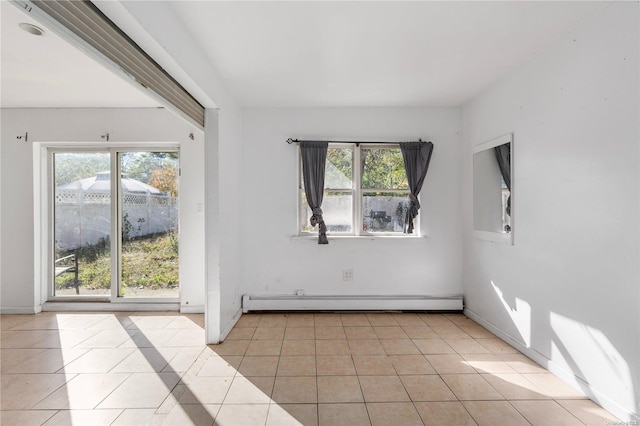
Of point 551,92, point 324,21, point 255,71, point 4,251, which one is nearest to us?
point 324,21

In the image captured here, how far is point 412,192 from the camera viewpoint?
372 cm

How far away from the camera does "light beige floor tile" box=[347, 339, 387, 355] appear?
8.82 ft

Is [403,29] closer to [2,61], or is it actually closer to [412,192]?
[412,192]

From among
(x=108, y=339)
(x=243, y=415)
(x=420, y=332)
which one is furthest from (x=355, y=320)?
(x=108, y=339)

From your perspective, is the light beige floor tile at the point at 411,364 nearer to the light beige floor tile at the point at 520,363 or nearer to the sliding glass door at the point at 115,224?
the light beige floor tile at the point at 520,363

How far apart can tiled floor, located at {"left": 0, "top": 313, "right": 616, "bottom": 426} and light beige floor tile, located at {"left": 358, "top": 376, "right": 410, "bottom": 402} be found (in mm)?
11

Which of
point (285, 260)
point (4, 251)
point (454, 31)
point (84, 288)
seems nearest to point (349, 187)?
point (285, 260)

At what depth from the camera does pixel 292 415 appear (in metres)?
1.87

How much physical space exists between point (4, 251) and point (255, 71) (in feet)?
13.2

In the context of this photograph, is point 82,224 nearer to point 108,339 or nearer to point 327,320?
point 108,339

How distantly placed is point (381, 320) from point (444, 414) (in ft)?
5.17

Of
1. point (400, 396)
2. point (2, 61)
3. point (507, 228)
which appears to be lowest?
point (400, 396)

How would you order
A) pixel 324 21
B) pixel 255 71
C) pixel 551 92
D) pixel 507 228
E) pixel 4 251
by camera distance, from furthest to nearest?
pixel 4 251, pixel 507 228, pixel 255 71, pixel 551 92, pixel 324 21

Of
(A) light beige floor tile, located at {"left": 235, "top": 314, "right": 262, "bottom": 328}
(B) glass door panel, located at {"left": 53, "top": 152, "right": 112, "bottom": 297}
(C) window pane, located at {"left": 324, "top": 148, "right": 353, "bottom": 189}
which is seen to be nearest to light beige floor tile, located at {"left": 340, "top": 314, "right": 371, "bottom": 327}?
(A) light beige floor tile, located at {"left": 235, "top": 314, "right": 262, "bottom": 328}
